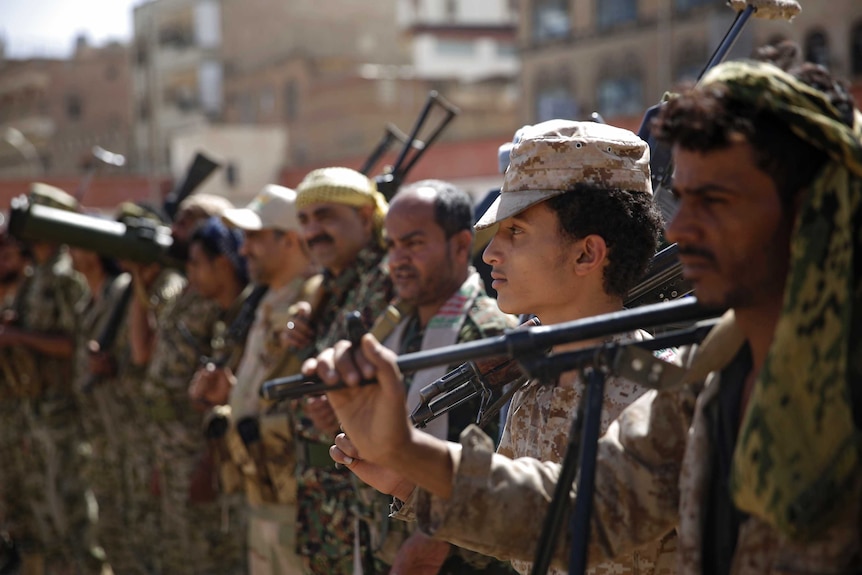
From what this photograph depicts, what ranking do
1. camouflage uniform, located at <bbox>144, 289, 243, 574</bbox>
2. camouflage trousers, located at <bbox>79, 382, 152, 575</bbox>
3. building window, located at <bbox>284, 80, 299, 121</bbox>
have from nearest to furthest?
camouflage uniform, located at <bbox>144, 289, 243, 574</bbox> < camouflage trousers, located at <bbox>79, 382, 152, 575</bbox> < building window, located at <bbox>284, 80, 299, 121</bbox>

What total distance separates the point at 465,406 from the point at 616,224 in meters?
1.18

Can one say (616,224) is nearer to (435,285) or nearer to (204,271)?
(435,285)

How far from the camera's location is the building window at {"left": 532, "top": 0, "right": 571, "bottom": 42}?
36.9 metres

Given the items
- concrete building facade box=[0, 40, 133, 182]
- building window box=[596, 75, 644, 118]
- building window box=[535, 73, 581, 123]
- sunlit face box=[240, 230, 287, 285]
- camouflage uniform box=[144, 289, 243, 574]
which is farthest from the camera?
concrete building facade box=[0, 40, 133, 182]

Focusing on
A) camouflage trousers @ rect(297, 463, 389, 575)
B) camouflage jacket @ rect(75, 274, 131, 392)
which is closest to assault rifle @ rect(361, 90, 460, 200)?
camouflage trousers @ rect(297, 463, 389, 575)

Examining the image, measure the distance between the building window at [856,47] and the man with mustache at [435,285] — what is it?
2607 cm

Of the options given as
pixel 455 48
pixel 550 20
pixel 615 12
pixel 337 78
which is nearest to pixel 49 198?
pixel 615 12

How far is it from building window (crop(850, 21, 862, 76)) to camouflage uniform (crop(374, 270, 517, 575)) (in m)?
26.2

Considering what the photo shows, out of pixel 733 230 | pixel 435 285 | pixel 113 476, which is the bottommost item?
pixel 113 476

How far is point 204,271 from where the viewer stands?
6539mm

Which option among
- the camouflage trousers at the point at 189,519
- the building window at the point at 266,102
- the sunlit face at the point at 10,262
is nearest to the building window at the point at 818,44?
the building window at the point at 266,102

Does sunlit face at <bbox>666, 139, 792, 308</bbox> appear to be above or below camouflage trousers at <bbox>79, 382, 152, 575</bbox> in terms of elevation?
above

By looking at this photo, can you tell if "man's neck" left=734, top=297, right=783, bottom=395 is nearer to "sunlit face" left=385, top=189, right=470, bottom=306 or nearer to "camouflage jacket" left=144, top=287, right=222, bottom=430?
"sunlit face" left=385, top=189, right=470, bottom=306

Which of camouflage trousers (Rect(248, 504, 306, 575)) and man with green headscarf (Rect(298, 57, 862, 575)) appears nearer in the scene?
man with green headscarf (Rect(298, 57, 862, 575))
